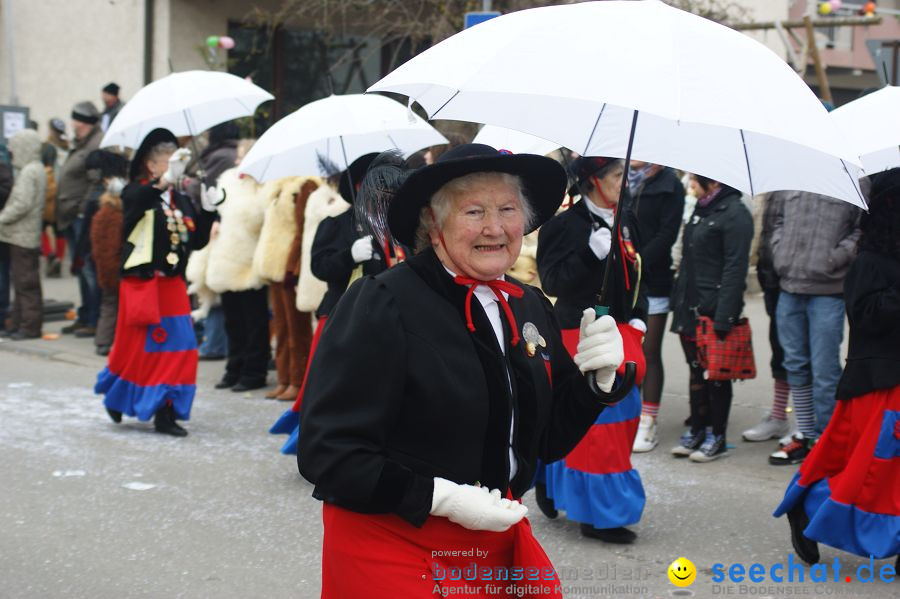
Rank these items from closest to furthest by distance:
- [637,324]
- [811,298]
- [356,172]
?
[637,324] → [356,172] → [811,298]

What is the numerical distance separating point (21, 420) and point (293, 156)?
2815 mm

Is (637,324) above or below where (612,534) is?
above

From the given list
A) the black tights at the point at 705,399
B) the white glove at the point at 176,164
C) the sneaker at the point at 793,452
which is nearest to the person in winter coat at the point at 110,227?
the white glove at the point at 176,164

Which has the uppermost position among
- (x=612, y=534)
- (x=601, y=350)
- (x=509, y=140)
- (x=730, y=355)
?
(x=509, y=140)

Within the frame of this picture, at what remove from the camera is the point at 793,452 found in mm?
6836

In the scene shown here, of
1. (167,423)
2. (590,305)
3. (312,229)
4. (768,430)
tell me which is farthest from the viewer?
(312,229)

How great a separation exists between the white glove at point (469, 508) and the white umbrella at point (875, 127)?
2.51 meters

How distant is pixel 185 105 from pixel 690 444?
12.6ft

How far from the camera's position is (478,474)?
2707mm

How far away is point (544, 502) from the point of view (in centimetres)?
569

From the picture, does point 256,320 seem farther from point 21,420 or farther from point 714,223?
point 714,223

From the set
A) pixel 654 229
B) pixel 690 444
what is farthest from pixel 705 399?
pixel 654 229

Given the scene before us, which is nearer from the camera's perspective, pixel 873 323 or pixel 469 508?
pixel 469 508

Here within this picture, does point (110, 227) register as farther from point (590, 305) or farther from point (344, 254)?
point (590, 305)
